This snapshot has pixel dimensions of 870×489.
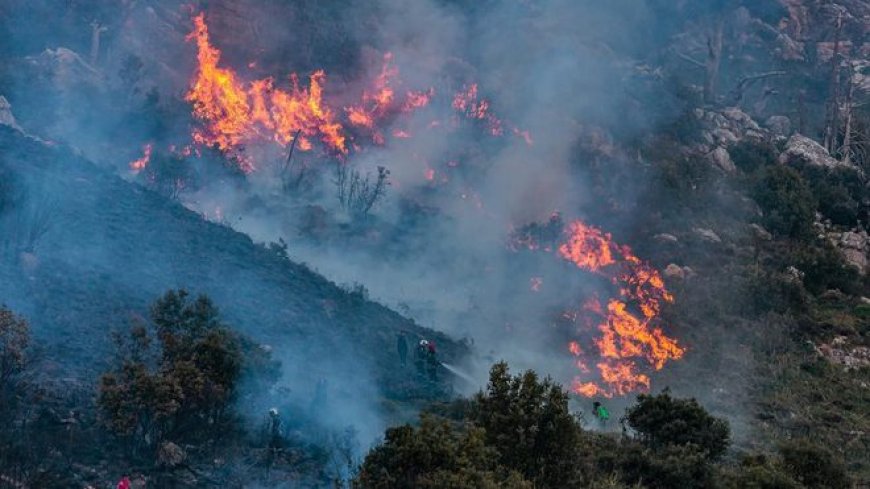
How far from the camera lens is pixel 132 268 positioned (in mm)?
26922

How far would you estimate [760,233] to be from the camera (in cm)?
4219

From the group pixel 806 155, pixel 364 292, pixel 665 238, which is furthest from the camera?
pixel 806 155

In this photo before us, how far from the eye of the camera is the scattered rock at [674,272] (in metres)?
37.6

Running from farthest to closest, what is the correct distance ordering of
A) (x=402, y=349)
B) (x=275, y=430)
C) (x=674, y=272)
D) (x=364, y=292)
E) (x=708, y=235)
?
(x=708, y=235)
(x=674, y=272)
(x=364, y=292)
(x=402, y=349)
(x=275, y=430)

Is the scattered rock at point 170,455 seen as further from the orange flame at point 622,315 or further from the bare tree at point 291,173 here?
the bare tree at point 291,173

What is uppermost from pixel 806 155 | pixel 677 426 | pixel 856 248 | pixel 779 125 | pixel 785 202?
pixel 779 125

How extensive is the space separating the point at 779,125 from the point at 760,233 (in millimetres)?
17112

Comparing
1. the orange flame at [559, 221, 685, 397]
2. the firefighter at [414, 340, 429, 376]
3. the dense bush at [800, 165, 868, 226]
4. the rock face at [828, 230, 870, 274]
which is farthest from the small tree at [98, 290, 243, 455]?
the dense bush at [800, 165, 868, 226]

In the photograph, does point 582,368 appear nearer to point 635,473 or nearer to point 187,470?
point 635,473

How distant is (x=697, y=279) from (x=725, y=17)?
130ft

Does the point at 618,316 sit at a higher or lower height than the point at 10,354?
higher

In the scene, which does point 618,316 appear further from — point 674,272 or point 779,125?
point 779,125

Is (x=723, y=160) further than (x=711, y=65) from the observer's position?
No

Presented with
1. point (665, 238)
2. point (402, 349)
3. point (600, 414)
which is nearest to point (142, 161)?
point (402, 349)
